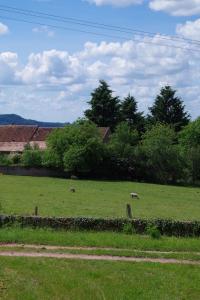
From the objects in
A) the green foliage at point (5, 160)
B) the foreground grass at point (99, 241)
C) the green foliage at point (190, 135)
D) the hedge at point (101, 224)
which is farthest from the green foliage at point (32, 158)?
the foreground grass at point (99, 241)

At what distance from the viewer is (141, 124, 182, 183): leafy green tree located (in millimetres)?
68625

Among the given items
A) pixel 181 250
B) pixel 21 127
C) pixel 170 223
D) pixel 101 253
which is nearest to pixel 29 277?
pixel 101 253

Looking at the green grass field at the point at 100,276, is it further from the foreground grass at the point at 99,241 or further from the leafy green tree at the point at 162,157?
the leafy green tree at the point at 162,157

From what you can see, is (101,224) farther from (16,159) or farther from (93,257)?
(16,159)

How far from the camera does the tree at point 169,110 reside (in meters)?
94.8

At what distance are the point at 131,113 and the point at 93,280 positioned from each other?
85437 millimetres

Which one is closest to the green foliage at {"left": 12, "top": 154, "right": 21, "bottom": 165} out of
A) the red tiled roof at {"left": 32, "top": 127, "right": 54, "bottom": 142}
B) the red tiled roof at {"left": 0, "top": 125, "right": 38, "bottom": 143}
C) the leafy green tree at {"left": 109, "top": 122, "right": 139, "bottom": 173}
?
the leafy green tree at {"left": 109, "top": 122, "right": 139, "bottom": 173}

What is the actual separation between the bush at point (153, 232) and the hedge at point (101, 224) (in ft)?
0.62

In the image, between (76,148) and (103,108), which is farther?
(103,108)

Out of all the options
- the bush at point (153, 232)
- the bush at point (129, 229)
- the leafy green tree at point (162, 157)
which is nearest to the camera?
the bush at point (153, 232)

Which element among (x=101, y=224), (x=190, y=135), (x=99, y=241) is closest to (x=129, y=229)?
(x=101, y=224)

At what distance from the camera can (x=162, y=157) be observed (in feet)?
227

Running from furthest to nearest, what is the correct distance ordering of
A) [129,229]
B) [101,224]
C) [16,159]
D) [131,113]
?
[131,113] → [16,159] → [101,224] → [129,229]

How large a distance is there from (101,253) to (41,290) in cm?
477
